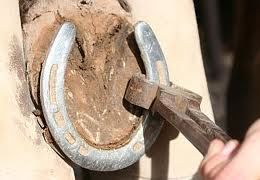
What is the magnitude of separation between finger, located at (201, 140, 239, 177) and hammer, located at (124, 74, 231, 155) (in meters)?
0.07

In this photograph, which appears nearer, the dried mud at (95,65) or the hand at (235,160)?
the hand at (235,160)

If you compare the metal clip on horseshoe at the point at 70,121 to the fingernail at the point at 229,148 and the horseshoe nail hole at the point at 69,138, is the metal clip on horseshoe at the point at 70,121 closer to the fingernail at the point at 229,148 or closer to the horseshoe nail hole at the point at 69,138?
the horseshoe nail hole at the point at 69,138

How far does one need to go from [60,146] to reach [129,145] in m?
0.06

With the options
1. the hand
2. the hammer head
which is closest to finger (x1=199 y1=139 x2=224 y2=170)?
the hand

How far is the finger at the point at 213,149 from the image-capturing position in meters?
0.54

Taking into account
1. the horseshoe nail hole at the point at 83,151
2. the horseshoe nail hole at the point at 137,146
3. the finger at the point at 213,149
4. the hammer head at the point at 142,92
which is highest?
the finger at the point at 213,149

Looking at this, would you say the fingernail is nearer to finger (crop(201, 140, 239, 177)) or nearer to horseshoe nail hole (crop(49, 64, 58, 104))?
finger (crop(201, 140, 239, 177))

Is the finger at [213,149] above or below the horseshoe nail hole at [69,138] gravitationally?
above

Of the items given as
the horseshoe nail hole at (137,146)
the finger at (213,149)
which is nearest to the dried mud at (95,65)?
the horseshoe nail hole at (137,146)

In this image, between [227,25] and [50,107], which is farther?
[227,25]

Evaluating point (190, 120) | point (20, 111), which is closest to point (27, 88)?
point (20, 111)

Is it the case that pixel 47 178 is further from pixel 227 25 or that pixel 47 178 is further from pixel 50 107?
pixel 227 25

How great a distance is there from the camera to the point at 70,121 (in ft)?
2.07

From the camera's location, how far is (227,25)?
2.07 m
